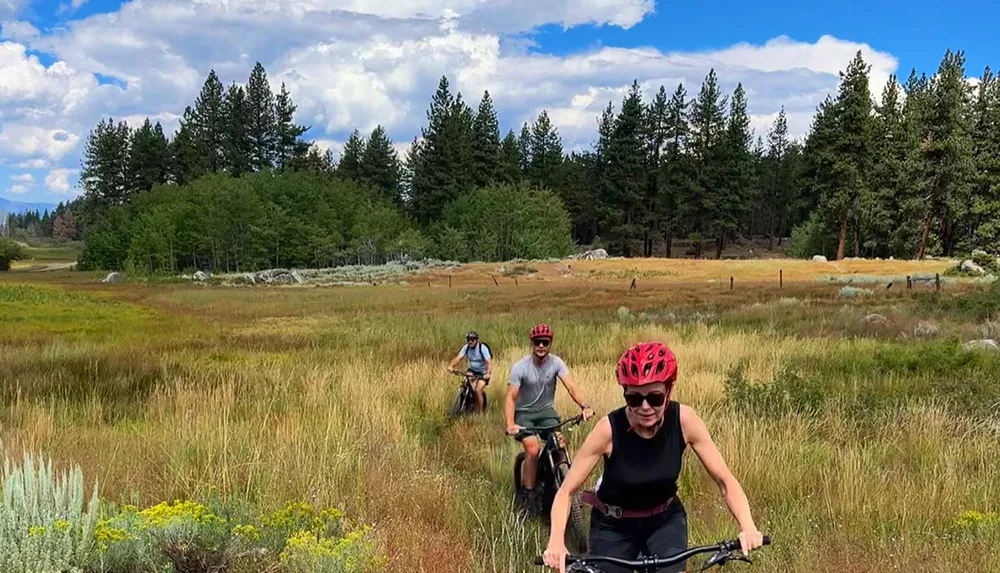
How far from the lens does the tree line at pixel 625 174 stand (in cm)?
6594

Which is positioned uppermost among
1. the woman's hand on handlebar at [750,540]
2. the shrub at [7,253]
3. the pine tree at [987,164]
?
the pine tree at [987,164]

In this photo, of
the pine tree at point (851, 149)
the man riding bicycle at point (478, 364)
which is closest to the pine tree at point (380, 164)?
the pine tree at point (851, 149)

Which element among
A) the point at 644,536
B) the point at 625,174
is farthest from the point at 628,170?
the point at 644,536

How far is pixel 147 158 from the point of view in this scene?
3669 inches

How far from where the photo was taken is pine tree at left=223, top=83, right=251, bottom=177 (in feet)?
295

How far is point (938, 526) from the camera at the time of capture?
17.4 feet

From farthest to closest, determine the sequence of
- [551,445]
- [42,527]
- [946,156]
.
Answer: [946,156]
[551,445]
[42,527]

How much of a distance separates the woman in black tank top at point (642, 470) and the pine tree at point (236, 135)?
93.5m

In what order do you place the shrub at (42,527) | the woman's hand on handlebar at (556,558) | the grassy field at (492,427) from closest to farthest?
the woman's hand on handlebar at (556,558)
the shrub at (42,527)
the grassy field at (492,427)

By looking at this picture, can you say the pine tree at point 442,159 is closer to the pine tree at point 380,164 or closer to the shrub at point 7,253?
the pine tree at point 380,164

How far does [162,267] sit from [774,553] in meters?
80.0

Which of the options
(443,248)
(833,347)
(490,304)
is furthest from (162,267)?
(833,347)

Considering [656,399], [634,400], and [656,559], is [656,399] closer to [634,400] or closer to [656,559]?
[634,400]

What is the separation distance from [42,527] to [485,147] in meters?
90.6
